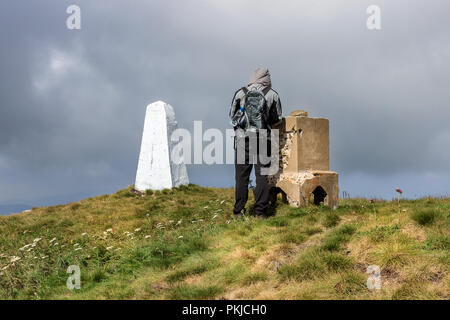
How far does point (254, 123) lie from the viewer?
26.9ft

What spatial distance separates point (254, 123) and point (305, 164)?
183cm

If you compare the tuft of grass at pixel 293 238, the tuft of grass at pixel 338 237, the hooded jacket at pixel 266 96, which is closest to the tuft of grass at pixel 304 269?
the tuft of grass at pixel 338 237

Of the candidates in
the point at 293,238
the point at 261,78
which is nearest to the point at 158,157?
the point at 261,78

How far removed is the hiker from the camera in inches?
324

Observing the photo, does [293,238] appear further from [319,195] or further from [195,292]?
[319,195]

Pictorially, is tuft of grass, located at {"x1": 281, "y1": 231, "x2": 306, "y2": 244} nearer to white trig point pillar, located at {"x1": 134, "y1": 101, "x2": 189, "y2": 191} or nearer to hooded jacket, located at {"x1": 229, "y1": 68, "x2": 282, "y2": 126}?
hooded jacket, located at {"x1": 229, "y1": 68, "x2": 282, "y2": 126}

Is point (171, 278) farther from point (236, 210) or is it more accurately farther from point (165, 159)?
point (165, 159)

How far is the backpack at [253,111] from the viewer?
8195 millimetres

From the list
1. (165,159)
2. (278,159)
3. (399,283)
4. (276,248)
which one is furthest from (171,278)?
(165,159)

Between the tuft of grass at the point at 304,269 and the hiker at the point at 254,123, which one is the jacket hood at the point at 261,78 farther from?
the tuft of grass at the point at 304,269

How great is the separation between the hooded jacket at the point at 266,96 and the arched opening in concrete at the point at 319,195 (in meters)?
2.02

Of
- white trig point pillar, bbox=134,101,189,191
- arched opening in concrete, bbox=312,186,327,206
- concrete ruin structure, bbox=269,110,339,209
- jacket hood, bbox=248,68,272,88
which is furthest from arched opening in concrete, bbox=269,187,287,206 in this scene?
white trig point pillar, bbox=134,101,189,191

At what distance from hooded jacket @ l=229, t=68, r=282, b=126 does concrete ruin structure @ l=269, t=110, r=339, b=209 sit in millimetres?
608
